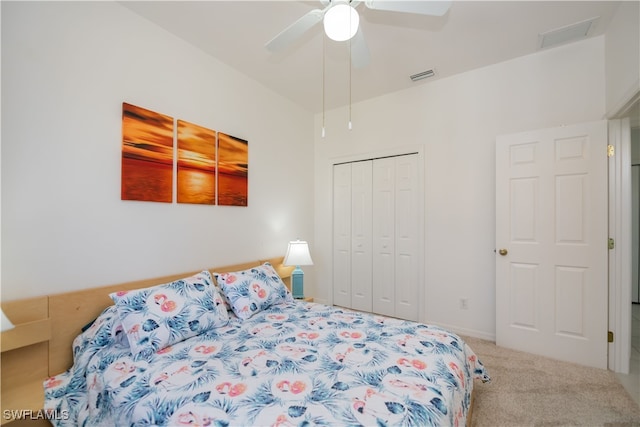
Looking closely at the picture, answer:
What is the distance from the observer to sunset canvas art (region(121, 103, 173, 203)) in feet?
6.50

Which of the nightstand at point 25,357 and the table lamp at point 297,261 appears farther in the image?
the table lamp at point 297,261

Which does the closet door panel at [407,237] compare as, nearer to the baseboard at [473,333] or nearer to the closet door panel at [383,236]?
the closet door panel at [383,236]

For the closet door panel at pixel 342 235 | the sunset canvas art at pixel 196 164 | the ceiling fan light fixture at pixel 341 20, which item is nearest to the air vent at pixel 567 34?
the ceiling fan light fixture at pixel 341 20

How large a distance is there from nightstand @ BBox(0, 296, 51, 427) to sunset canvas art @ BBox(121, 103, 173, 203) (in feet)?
2.67

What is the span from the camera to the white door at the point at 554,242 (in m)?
2.28

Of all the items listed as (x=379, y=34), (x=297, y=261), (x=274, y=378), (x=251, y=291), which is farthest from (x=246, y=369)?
(x=379, y=34)

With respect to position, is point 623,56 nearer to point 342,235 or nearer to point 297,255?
point 342,235

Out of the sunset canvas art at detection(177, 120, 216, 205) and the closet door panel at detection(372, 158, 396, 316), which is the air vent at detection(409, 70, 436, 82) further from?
the sunset canvas art at detection(177, 120, 216, 205)

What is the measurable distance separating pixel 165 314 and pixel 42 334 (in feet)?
1.98

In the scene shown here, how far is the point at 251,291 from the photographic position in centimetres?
222

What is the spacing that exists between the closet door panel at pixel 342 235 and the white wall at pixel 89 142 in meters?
1.53

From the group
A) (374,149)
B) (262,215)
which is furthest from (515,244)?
(262,215)

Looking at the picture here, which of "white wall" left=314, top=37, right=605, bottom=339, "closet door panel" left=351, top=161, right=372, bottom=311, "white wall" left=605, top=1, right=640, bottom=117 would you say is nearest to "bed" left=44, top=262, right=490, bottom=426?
"white wall" left=314, top=37, right=605, bottom=339

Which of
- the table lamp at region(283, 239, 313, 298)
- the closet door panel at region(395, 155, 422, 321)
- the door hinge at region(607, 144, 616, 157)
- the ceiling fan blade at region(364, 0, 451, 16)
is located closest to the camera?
the ceiling fan blade at region(364, 0, 451, 16)
